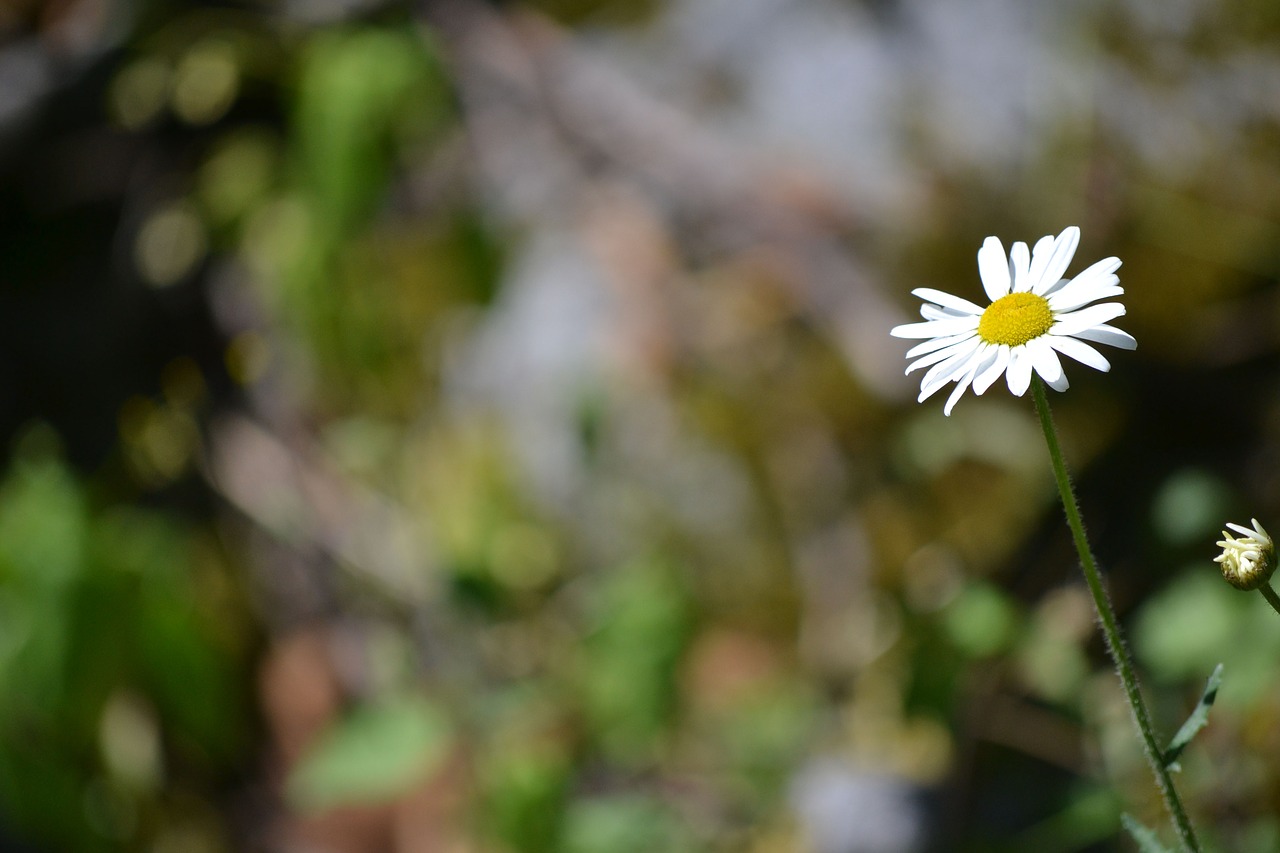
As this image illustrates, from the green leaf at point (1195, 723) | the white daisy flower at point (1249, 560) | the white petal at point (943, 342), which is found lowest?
the green leaf at point (1195, 723)

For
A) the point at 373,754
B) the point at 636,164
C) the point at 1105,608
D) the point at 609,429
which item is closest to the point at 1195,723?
the point at 1105,608

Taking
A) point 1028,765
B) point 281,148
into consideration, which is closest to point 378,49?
point 281,148

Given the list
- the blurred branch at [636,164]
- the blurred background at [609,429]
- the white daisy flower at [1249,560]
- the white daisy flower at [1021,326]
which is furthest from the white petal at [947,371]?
the blurred branch at [636,164]

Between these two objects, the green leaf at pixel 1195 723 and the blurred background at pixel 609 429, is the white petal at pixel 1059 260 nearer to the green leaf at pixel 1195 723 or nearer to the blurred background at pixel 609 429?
the green leaf at pixel 1195 723

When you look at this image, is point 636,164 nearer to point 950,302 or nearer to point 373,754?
point 373,754

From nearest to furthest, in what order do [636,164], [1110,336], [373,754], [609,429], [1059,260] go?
[1110,336] → [1059,260] → [373,754] → [609,429] → [636,164]

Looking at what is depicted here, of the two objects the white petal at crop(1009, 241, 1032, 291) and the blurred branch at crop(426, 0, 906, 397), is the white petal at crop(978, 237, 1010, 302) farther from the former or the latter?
the blurred branch at crop(426, 0, 906, 397)
